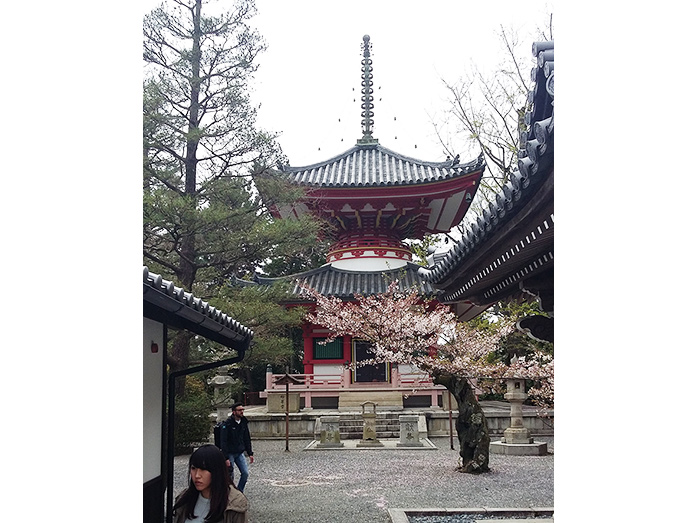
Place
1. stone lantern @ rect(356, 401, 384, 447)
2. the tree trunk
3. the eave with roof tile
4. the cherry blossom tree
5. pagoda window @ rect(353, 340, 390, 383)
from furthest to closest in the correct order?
pagoda window @ rect(353, 340, 390, 383) < stone lantern @ rect(356, 401, 384, 447) < the cherry blossom tree < the tree trunk < the eave with roof tile

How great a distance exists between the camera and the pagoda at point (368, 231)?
48.0ft

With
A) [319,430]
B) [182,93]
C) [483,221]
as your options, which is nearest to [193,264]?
[182,93]

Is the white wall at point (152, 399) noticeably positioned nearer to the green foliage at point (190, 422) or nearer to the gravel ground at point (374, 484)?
the gravel ground at point (374, 484)

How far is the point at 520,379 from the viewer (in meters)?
10.7

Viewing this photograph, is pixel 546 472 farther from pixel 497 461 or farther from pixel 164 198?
pixel 164 198

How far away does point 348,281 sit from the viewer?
15828mm

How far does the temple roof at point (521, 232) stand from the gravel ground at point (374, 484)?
2361mm

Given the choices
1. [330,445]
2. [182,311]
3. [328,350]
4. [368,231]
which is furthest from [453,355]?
[368,231]

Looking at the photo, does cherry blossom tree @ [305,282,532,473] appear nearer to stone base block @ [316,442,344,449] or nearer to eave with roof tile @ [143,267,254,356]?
stone base block @ [316,442,344,449]

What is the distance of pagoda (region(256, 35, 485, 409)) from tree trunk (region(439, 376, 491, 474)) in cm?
545

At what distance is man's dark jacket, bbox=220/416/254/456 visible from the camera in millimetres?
6656

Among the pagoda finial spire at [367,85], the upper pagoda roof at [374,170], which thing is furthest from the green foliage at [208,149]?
the pagoda finial spire at [367,85]

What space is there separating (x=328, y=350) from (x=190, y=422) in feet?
18.6

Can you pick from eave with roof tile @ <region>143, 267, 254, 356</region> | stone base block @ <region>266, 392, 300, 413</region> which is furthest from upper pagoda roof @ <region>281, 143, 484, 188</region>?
eave with roof tile @ <region>143, 267, 254, 356</region>
